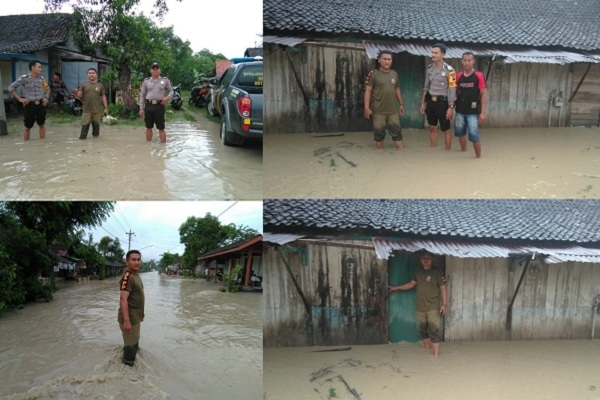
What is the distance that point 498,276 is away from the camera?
5945 millimetres

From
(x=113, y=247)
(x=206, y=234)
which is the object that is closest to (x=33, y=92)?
(x=113, y=247)

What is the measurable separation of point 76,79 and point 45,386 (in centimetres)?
1028

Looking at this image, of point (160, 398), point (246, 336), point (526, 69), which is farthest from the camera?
point (526, 69)

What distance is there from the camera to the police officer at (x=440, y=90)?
566 cm

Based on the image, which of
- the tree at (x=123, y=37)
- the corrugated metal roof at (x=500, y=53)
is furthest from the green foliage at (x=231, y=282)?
the tree at (x=123, y=37)

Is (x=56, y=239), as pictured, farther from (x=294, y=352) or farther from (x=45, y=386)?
(x=294, y=352)

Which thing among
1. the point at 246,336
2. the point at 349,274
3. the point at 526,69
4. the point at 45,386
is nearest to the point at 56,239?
the point at 45,386

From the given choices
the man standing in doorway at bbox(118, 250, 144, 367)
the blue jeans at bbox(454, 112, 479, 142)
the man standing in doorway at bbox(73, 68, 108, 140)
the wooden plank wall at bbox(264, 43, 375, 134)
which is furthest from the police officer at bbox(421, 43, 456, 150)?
the man standing in doorway at bbox(73, 68, 108, 140)

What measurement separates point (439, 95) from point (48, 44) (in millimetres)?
9827

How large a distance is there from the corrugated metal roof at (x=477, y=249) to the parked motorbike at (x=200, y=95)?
6858 millimetres

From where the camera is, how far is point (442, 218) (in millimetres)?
5680

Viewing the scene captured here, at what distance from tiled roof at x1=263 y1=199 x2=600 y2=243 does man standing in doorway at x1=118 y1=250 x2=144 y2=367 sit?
1.43 m

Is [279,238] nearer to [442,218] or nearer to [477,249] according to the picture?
[442,218]

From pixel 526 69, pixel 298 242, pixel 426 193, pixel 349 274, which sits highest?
pixel 526 69
